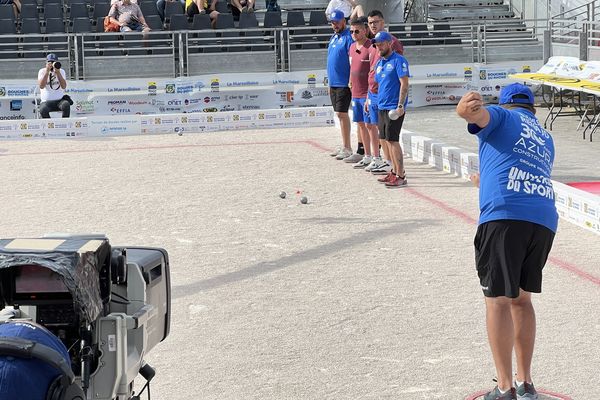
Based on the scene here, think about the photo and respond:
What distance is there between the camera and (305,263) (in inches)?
328

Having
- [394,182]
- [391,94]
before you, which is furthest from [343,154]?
[391,94]

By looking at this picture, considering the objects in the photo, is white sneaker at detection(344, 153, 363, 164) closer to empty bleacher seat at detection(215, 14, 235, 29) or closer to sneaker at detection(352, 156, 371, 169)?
sneaker at detection(352, 156, 371, 169)

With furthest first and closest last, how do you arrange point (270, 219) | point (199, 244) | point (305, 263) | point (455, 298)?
point (270, 219)
point (199, 244)
point (305, 263)
point (455, 298)

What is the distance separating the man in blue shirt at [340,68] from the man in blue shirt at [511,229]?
8165 millimetres

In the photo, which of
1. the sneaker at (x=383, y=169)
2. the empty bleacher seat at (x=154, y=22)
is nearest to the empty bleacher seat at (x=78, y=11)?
the empty bleacher seat at (x=154, y=22)

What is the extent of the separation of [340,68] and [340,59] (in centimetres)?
12

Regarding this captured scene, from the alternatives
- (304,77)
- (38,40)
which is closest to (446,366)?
(304,77)

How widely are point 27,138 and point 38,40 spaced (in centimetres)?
443

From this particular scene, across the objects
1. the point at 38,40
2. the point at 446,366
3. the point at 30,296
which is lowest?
the point at 446,366

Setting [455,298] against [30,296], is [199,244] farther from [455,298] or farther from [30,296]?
[30,296]

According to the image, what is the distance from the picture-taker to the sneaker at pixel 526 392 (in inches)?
201

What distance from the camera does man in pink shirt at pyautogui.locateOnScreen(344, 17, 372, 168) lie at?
12.6 meters

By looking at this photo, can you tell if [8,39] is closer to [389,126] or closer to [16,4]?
[16,4]

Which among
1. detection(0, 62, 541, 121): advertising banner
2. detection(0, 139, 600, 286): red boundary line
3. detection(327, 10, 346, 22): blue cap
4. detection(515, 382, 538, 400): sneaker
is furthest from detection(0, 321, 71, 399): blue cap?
detection(0, 62, 541, 121): advertising banner
